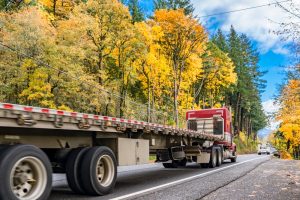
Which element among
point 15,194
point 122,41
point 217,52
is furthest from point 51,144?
point 217,52

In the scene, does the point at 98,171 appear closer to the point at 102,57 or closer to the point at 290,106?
the point at 290,106

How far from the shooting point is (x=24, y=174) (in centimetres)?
622

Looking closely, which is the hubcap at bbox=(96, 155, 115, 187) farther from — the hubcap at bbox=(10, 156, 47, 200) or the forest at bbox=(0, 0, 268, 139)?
the forest at bbox=(0, 0, 268, 139)

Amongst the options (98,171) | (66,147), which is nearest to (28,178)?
(66,147)

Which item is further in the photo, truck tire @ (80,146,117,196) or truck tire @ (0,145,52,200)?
truck tire @ (80,146,117,196)

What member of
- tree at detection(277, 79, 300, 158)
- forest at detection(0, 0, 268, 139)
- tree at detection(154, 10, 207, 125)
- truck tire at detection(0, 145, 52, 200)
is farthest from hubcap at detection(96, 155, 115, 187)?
tree at detection(154, 10, 207, 125)

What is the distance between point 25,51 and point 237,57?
53380 mm

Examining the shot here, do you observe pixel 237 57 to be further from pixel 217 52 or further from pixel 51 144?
pixel 51 144

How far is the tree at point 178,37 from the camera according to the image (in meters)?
37.2

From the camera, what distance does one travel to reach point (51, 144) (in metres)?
7.64

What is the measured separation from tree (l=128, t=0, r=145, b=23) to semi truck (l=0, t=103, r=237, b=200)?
143 feet

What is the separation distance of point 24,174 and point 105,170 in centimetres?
253

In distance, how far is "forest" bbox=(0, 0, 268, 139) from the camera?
2817cm

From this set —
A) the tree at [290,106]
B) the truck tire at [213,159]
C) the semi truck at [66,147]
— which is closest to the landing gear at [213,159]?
the truck tire at [213,159]
